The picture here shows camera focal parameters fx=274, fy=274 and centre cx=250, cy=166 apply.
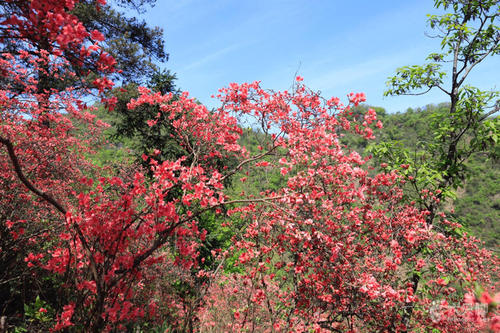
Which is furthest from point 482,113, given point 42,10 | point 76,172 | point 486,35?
point 76,172

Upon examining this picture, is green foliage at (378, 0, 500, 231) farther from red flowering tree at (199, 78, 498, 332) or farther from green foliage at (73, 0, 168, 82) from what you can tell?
green foliage at (73, 0, 168, 82)

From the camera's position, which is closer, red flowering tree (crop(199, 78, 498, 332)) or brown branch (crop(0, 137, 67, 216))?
brown branch (crop(0, 137, 67, 216))

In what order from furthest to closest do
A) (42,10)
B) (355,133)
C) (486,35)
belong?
1. (486,35)
2. (355,133)
3. (42,10)

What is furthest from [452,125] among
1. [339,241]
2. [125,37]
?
[125,37]

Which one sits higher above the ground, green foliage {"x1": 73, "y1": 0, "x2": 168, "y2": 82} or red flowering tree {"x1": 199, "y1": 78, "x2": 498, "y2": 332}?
green foliage {"x1": 73, "y1": 0, "x2": 168, "y2": 82}

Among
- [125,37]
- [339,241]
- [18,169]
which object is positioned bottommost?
[339,241]

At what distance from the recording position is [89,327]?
2.82 m

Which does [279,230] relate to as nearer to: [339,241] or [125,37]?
[339,241]

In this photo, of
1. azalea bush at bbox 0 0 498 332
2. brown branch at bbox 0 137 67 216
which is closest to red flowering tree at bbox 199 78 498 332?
azalea bush at bbox 0 0 498 332

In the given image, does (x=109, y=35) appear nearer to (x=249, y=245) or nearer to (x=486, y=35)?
(x=249, y=245)

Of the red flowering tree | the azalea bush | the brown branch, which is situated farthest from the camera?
the red flowering tree

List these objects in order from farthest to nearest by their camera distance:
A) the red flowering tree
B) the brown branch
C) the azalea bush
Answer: the red flowering tree, the azalea bush, the brown branch

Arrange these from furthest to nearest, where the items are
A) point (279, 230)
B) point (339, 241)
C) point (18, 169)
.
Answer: point (279, 230), point (339, 241), point (18, 169)

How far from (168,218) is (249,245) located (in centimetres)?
195
